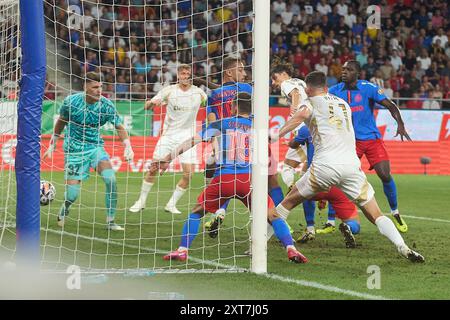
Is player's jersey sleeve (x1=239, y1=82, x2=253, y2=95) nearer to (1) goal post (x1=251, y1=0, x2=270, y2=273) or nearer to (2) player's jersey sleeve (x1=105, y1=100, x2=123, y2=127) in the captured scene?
(1) goal post (x1=251, y1=0, x2=270, y2=273)

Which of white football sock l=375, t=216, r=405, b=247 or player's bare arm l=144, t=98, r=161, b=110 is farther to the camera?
player's bare arm l=144, t=98, r=161, b=110

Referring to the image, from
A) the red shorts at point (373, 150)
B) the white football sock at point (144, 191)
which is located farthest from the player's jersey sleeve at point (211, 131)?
the white football sock at point (144, 191)

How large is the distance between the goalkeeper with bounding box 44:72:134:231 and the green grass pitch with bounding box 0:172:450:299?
1.44 ft

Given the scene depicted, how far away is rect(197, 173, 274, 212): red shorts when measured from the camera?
8.06 meters

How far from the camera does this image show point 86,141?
36.1 ft

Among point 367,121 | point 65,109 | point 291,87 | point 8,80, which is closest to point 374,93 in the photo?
point 367,121

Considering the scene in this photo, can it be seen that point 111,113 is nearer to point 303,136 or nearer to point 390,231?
point 303,136

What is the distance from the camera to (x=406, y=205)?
14508 mm

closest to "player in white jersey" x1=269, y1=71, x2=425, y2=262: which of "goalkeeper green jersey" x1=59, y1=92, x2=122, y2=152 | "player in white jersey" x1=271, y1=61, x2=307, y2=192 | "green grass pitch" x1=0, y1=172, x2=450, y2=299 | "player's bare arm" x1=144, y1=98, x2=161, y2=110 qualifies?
"green grass pitch" x1=0, y1=172, x2=450, y2=299

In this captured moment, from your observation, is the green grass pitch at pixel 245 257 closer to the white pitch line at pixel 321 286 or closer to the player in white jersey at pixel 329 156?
the white pitch line at pixel 321 286

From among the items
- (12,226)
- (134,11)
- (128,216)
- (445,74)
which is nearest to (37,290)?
(12,226)

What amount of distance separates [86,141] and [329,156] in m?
3.83
